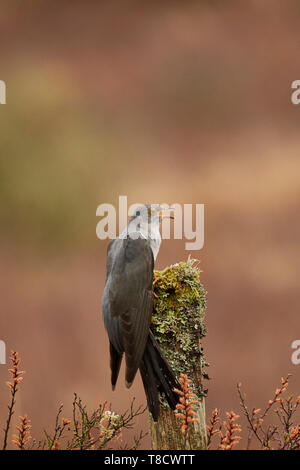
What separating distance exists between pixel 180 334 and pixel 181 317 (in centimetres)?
5

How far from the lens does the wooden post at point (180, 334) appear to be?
165 centimetres

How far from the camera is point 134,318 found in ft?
5.76

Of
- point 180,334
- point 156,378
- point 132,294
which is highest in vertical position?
point 132,294

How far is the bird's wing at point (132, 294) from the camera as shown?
1.72 m

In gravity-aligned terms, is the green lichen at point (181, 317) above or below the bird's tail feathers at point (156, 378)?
above

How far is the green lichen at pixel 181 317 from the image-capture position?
1.73m

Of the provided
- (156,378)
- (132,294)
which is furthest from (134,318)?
(156,378)

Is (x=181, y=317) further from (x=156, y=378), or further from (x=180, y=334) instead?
(x=156, y=378)

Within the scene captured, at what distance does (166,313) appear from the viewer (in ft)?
5.91

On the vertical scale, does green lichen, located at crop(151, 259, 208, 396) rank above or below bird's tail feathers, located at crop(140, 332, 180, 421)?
above

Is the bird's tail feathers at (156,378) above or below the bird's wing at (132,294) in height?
below

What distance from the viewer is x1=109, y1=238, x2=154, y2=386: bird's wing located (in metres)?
1.72

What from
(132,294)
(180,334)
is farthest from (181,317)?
(132,294)

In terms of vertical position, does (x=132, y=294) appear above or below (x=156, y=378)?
above
